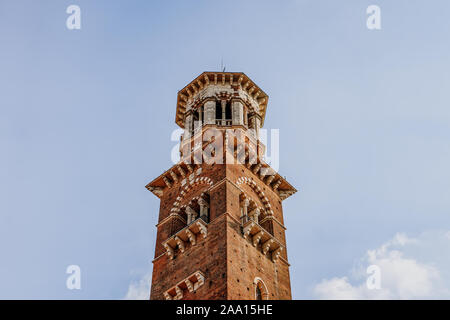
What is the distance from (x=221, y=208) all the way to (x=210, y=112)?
911 centimetres

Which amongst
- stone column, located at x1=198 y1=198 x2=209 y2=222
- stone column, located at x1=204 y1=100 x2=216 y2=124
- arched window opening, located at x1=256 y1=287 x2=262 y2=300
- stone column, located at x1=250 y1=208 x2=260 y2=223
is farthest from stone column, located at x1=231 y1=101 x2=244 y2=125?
arched window opening, located at x1=256 y1=287 x2=262 y2=300

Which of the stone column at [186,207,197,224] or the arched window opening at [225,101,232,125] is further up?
the arched window opening at [225,101,232,125]

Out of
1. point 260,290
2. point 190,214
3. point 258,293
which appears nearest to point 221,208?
point 190,214

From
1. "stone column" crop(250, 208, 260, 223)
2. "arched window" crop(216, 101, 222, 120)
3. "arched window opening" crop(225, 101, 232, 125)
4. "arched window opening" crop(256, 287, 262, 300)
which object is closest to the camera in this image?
"arched window opening" crop(256, 287, 262, 300)

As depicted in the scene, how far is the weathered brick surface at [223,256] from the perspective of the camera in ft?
83.3

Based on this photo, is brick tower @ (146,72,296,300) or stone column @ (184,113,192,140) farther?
stone column @ (184,113,192,140)

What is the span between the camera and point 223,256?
25938 millimetres

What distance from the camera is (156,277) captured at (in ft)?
Answer: 93.2

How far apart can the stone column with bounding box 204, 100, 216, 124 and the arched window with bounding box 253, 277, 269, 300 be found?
11.4m

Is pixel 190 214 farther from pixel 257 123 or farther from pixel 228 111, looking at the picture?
pixel 257 123

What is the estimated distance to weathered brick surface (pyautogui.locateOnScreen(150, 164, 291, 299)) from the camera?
25.4 metres

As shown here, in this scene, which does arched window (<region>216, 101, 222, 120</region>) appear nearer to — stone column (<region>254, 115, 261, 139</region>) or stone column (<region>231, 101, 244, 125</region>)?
stone column (<region>231, 101, 244, 125</region>)
